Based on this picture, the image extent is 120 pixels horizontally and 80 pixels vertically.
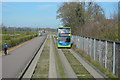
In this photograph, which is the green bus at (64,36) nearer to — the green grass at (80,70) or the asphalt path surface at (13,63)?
the asphalt path surface at (13,63)

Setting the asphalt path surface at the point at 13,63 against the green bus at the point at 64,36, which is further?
the green bus at the point at 64,36

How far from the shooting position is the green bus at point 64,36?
3447 centimetres

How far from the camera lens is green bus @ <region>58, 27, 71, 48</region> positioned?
113 ft

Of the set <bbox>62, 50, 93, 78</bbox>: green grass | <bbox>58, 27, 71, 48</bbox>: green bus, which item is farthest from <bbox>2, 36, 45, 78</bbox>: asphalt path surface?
<bbox>58, 27, 71, 48</bbox>: green bus

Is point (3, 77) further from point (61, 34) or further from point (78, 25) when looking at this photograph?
point (78, 25)

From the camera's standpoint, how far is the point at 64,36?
115ft

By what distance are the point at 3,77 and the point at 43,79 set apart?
7.13 feet

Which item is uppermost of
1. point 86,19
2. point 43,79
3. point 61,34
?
point 86,19

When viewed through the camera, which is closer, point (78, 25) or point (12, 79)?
point (12, 79)

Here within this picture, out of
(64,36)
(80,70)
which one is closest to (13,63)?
(80,70)

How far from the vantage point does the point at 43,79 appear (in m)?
11.5

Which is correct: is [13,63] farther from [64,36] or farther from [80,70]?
[64,36]

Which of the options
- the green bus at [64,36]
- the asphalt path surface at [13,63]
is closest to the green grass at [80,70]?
the asphalt path surface at [13,63]

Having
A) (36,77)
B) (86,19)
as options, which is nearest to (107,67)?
(36,77)
